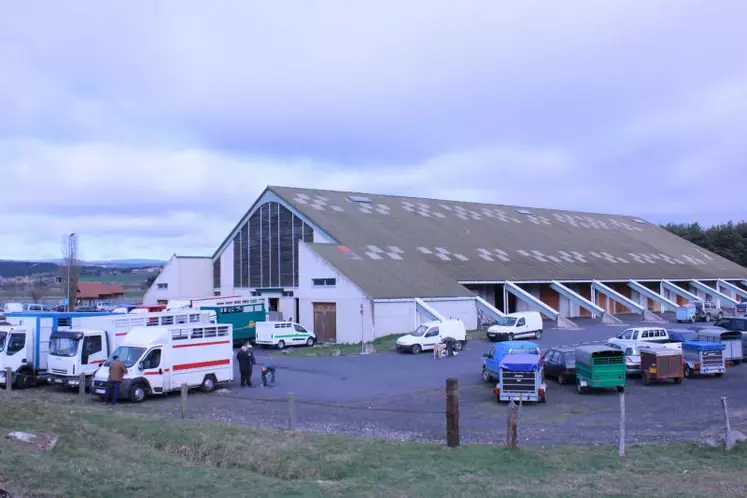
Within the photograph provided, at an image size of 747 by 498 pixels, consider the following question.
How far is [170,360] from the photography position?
23.9 m

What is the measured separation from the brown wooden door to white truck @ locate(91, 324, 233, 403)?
18622 mm

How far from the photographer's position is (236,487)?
33.6ft

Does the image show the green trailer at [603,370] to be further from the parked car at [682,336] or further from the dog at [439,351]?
the dog at [439,351]

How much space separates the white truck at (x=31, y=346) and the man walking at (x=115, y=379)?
562 centimetres

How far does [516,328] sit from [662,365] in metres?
16.3

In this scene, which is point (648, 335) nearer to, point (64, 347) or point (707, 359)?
point (707, 359)

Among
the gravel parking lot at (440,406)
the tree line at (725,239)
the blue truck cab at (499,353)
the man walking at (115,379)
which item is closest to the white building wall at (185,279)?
the gravel parking lot at (440,406)

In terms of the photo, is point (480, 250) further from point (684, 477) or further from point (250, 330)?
point (684, 477)

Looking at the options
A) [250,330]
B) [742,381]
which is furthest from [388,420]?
[250,330]

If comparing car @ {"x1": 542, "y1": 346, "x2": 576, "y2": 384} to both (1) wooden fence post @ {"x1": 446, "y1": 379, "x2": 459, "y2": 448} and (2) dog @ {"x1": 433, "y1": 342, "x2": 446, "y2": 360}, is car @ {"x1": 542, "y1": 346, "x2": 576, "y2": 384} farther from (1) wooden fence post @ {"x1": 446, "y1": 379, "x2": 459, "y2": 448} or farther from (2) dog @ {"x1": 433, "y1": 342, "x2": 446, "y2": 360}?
(1) wooden fence post @ {"x1": 446, "y1": 379, "x2": 459, "y2": 448}

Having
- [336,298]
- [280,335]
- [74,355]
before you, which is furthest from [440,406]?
[336,298]

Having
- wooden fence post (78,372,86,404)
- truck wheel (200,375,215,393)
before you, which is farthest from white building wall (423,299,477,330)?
wooden fence post (78,372,86,404)

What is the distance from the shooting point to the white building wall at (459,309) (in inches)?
1761

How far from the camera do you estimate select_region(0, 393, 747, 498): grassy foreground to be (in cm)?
1006
